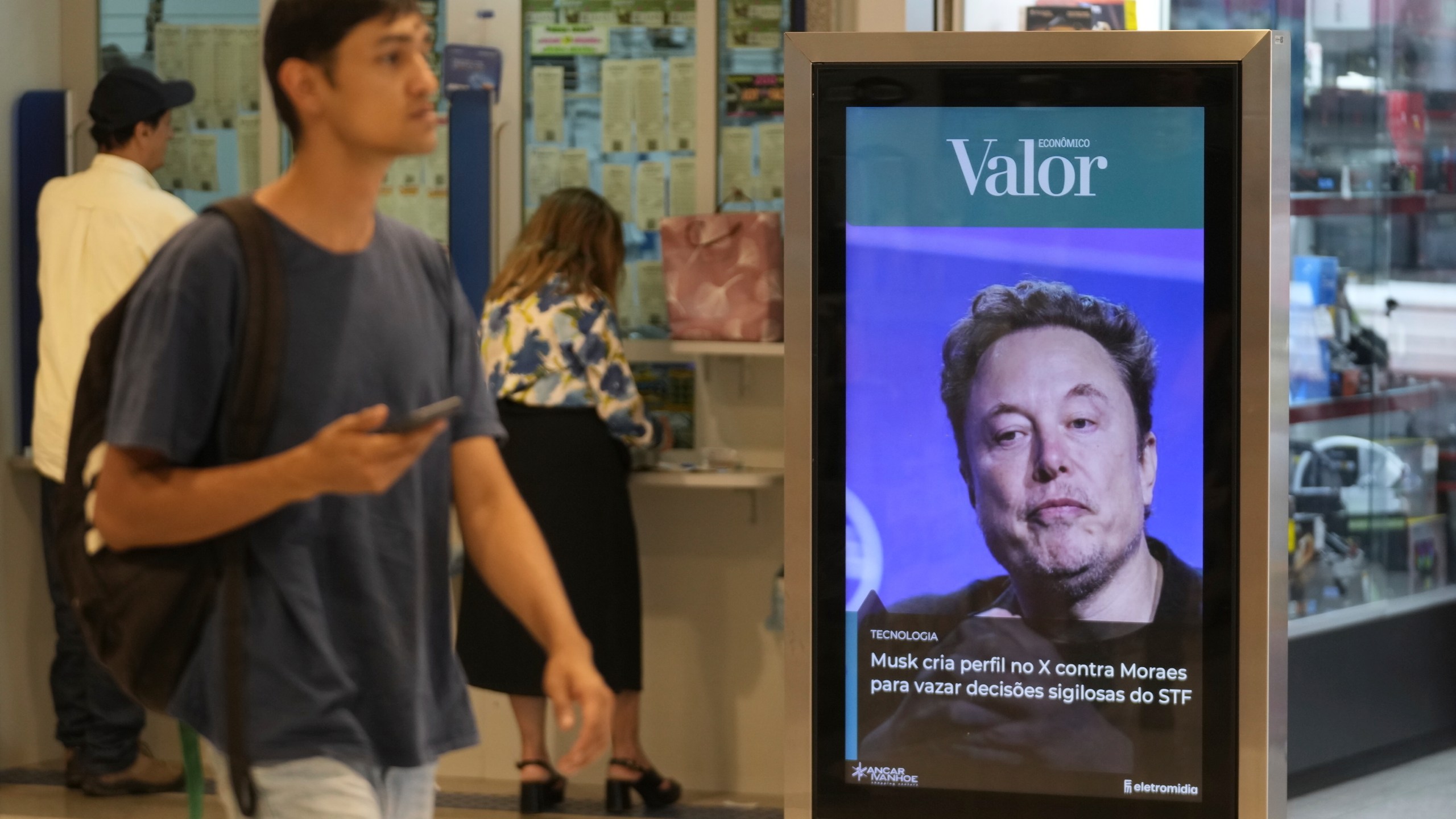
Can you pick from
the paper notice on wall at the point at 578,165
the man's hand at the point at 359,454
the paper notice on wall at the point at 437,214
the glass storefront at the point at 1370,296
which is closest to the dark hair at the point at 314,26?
the man's hand at the point at 359,454

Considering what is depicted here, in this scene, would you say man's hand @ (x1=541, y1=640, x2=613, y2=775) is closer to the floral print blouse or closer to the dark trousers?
the floral print blouse

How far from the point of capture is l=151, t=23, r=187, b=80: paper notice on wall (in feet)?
16.5

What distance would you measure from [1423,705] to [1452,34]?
2.00 m

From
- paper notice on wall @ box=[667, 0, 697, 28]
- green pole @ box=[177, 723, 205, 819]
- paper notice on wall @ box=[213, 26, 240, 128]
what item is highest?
paper notice on wall @ box=[667, 0, 697, 28]

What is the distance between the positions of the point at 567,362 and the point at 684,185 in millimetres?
738

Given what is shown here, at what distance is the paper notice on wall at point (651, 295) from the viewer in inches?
190

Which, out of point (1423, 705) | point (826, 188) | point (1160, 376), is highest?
point (826, 188)

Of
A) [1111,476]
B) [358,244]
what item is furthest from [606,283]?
[358,244]

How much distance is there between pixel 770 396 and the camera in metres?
4.71

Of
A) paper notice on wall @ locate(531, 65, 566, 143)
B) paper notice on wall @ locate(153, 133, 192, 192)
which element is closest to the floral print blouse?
paper notice on wall @ locate(531, 65, 566, 143)

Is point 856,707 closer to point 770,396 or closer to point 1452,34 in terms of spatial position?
point 770,396

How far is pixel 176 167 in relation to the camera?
16.6ft

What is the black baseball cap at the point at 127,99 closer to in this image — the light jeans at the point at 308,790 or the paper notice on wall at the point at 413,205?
the paper notice on wall at the point at 413,205

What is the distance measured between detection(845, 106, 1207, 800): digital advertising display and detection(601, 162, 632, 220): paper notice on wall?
2026 mm
